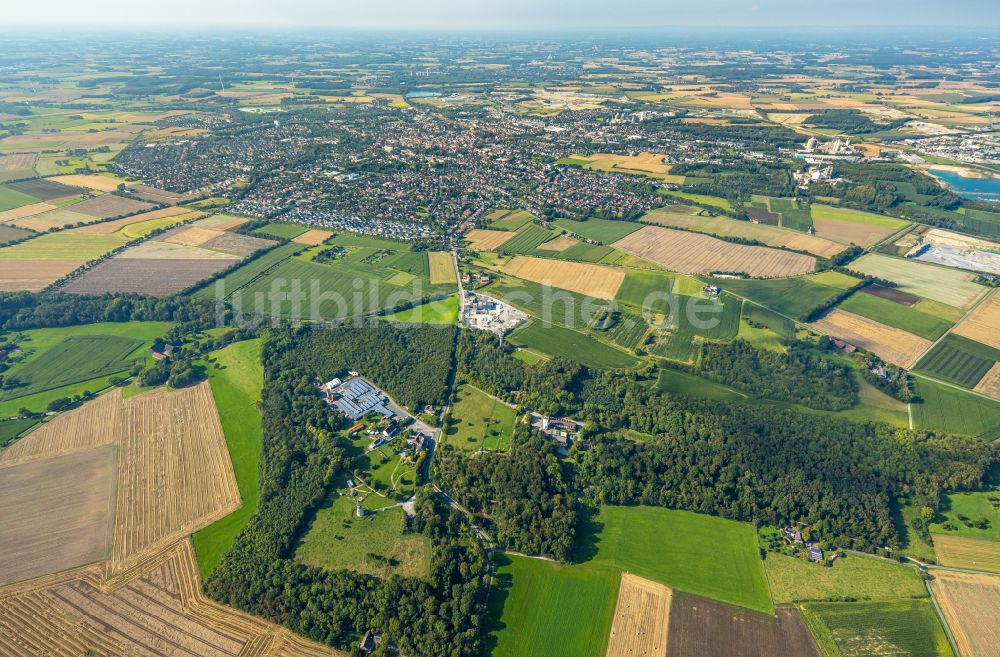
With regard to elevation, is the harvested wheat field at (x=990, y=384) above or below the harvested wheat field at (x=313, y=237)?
below

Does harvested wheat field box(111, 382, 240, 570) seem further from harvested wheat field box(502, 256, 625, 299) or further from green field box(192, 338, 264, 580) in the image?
harvested wheat field box(502, 256, 625, 299)

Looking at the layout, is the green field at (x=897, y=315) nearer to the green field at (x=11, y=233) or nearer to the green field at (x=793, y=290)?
the green field at (x=793, y=290)

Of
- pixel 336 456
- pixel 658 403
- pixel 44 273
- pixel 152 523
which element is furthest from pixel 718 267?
pixel 44 273

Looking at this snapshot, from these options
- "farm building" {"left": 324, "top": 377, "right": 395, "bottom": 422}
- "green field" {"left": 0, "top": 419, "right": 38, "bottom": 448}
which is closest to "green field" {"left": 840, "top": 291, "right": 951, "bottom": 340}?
A: "farm building" {"left": 324, "top": 377, "right": 395, "bottom": 422}

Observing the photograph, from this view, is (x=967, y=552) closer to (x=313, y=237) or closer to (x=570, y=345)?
(x=570, y=345)

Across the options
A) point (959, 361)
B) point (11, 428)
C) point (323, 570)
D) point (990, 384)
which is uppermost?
point (959, 361)

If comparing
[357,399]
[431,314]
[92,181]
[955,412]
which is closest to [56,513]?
[357,399]

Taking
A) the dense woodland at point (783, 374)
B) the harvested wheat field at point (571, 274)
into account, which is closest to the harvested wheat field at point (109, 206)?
the harvested wheat field at point (571, 274)
